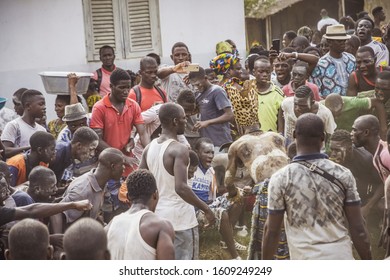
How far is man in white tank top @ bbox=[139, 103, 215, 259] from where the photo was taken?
5.49m

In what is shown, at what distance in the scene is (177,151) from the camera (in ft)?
18.1

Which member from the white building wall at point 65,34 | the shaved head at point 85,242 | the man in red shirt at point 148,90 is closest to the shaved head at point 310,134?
the shaved head at point 85,242

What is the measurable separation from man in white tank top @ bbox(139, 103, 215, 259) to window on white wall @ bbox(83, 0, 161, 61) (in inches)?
175

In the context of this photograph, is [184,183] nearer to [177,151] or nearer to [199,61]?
[177,151]

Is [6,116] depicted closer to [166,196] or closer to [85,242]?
[166,196]

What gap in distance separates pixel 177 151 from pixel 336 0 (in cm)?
686

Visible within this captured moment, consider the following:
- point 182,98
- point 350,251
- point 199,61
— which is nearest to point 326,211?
point 350,251

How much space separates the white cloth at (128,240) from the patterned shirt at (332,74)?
3.55 metres

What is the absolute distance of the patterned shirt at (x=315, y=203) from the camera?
4.61 metres

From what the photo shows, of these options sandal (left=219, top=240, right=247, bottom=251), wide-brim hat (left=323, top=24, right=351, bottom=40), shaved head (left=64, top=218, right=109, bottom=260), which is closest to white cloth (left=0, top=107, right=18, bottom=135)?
sandal (left=219, top=240, right=247, bottom=251)

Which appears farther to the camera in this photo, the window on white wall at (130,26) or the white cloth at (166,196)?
the window on white wall at (130,26)

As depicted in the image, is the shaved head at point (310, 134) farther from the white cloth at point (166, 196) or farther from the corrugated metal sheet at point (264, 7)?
the corrugated metal sheet at point (264, 7)

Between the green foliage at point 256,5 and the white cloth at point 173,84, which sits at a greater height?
the green foliage at point 256,5

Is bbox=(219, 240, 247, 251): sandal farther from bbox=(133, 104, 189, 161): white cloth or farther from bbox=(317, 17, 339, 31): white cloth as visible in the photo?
bbox=(317, 17, 339, 31): white cloth
